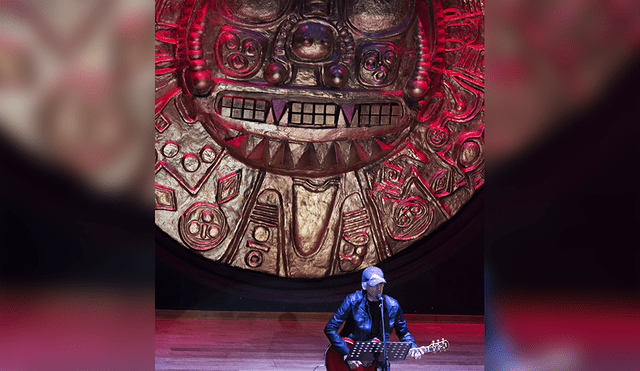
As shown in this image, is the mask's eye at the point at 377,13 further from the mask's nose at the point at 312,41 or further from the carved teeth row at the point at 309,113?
the carved teeth row at the point at 309,113

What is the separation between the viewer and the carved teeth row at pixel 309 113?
511 centimetres

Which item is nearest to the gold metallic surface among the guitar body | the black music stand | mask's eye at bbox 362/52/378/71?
mask's eye at bbox 362/52/378/71

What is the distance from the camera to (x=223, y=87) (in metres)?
5.10

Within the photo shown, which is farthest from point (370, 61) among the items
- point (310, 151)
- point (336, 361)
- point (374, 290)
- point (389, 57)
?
point (336, 361)

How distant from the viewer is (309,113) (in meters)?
5.18

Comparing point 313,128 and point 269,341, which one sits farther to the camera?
point 313,128

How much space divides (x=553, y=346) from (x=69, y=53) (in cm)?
217

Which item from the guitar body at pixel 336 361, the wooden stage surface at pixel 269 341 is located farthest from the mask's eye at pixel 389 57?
the guitar body at pixel 336 361

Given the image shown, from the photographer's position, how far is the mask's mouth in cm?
512

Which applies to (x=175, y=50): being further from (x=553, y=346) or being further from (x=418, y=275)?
(x=553, y=346)

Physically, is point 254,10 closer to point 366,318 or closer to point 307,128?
point 307,128

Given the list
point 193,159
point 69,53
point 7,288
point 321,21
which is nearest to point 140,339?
point 7,288

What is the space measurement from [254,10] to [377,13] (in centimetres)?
92

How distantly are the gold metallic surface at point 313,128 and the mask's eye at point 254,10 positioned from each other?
1 cm
